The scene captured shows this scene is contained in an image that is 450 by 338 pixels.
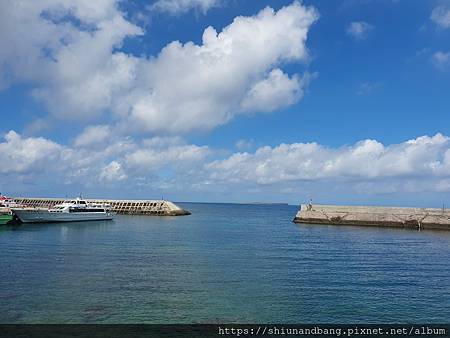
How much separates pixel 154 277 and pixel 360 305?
51.3ft

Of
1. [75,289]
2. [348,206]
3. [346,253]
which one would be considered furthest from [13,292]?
[348,206]

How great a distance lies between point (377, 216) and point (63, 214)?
7365 centimetres

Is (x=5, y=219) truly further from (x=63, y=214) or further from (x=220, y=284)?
(x=220, y=284)

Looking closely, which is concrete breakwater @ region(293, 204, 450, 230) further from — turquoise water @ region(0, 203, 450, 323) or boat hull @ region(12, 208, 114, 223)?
boat hull @ region(12, 208, 114, 223)

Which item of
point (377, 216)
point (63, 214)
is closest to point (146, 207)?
point (63, 214)

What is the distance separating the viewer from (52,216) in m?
92.2

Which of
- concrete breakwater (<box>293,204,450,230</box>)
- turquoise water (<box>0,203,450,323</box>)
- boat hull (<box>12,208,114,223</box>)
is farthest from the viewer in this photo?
boat hull (<box>12,208,114,223</box>)

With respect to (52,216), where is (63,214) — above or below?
above

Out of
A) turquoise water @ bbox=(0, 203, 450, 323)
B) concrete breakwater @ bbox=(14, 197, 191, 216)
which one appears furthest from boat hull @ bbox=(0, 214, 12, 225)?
concrete breakwater @ bbox=(14, 197, 191, 216)

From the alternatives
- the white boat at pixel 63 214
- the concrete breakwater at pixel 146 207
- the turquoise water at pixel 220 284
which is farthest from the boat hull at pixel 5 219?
the concrete breakwater at pixel 146 207

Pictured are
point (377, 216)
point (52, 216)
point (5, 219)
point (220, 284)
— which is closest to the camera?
point (220, 284)

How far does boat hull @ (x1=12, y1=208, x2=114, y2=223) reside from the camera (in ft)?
282

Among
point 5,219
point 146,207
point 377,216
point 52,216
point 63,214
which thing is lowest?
point 5,219

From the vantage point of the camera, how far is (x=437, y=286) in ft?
96.7
